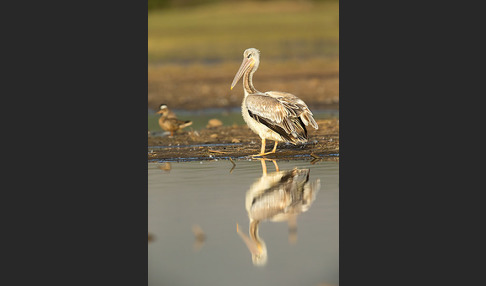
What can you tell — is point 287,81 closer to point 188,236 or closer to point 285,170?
point 285,170

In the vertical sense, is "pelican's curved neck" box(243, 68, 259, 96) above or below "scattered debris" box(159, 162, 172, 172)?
above

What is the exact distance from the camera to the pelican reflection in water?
637 centimetres

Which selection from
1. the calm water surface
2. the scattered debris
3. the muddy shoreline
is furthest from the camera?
the muddy shoreline

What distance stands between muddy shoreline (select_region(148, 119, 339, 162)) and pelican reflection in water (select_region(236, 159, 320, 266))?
125cm

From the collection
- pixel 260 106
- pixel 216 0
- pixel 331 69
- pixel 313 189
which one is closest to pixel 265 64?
pixel 331 69

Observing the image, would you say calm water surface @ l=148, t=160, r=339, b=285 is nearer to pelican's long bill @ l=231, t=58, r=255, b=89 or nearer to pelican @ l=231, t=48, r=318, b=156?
pelican @ l=231, t=48, r=318, b=156

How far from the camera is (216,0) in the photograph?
54031mm

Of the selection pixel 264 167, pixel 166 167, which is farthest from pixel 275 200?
pixel 166 167

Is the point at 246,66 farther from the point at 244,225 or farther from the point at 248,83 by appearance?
the point at 244,225

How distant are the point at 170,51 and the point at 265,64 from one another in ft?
30.6

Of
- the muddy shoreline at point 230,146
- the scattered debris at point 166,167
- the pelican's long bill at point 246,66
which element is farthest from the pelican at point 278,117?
the scattered debris at point 166,167

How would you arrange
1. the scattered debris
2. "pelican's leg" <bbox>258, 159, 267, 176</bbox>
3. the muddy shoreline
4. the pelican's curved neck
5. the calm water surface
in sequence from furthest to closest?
the pelican's curved neck
the muddy shoreline
the scattered debris
"pelican's leg" <bbox>258, 159, 267, 176</bbox>
the calm water surface

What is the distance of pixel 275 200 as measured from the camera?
24.9ft

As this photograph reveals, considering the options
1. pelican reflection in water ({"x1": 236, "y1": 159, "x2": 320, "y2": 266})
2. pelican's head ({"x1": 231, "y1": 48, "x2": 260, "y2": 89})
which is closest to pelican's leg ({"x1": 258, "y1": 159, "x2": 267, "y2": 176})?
pelican reflection in water ({"x1": 236, "y1": 159, "x2": 320, "y2": 266})
